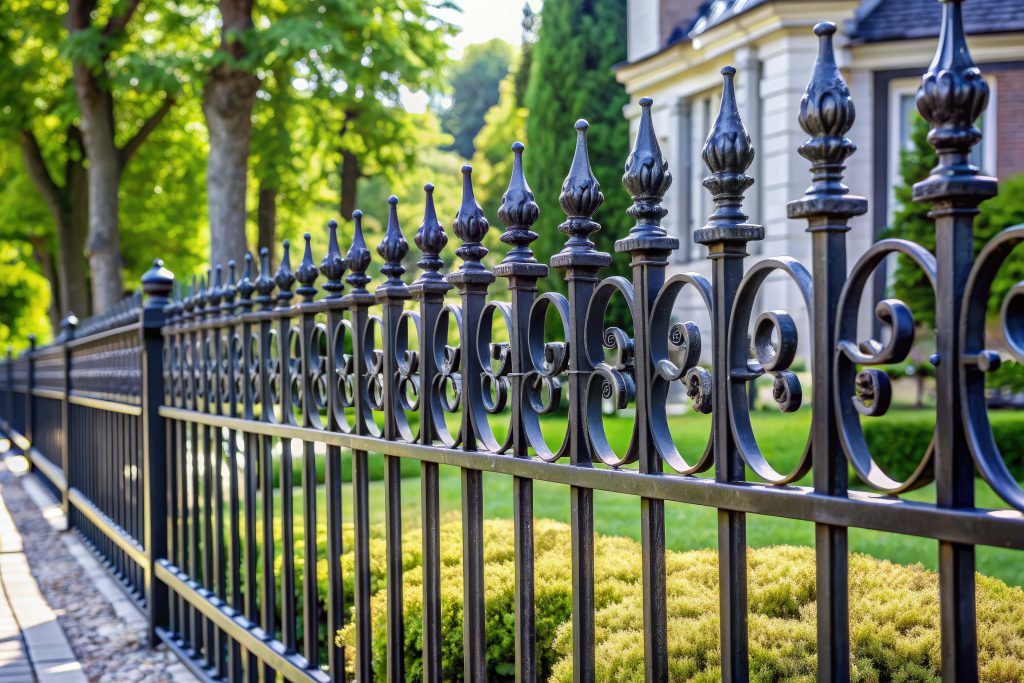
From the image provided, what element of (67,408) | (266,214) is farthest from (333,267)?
(266,214)

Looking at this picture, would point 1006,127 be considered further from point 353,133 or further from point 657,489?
point 657,489

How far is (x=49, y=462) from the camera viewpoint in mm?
11680

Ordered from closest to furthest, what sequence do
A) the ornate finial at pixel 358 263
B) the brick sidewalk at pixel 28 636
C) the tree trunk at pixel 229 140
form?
the ornate finial at pixel 358 263 → the brick sidewalk at pixel 28 636 → the tree trunk at pixel 229 140

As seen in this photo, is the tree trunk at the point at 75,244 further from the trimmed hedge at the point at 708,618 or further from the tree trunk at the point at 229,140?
the trimmed hedge at the point at 708,618

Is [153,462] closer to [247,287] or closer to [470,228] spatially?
[247,287]

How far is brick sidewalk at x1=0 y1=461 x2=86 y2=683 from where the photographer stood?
15.6 feet

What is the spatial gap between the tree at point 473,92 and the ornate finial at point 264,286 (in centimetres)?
5367

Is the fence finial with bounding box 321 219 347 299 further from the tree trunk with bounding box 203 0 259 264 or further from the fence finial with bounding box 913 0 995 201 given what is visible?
the tree trunk with bounding box 203 0 259 264

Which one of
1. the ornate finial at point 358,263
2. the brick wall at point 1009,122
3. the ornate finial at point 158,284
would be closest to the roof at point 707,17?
the brick wall at point 1009,122

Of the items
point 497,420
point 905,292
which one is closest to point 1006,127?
point 905,292

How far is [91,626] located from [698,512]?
3.50 m

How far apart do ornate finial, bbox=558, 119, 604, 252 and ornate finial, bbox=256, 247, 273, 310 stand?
201cm

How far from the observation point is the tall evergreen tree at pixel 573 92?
63.3ft

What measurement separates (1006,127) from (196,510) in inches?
510
